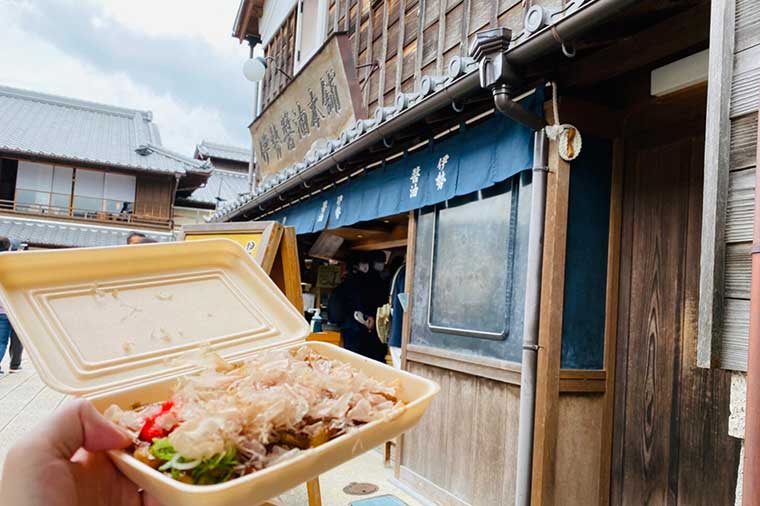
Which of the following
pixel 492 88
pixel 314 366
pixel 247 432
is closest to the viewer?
pixel 247 432

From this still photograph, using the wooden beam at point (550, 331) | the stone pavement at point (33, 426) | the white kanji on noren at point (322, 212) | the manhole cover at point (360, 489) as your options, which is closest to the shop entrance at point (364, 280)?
the white kanji on noren at point (322, 212)

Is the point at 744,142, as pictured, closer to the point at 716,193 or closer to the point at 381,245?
the point at 716,193

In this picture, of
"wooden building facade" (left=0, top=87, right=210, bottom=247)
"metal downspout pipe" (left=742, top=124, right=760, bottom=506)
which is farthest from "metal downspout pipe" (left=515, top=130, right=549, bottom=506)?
"wooden building facade" (left=0, top=87, right=210, bottom=247)

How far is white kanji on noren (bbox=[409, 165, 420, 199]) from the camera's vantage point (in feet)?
18.2

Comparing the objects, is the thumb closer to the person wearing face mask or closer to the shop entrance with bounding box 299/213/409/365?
the shop entrance with bounding box 299/213/409/365

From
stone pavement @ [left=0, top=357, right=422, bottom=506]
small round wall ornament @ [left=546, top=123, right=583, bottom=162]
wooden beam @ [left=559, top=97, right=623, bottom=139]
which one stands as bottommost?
stone pavement @ [left=0, top=357, right=422, bottom=506]

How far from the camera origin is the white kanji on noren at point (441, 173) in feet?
16.6

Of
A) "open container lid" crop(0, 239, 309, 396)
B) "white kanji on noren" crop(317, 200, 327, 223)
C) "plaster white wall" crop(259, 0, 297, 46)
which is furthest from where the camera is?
"plaster white wall" crop(259, 0, 297, 46)

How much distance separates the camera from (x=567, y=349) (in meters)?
3.94

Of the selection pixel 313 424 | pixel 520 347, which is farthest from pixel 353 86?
pixel 313 424

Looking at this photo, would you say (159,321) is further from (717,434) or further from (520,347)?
(717,434)

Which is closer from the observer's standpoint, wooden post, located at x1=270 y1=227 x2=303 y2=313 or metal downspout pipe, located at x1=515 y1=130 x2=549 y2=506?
metal downspout pipe, located at x1=515 y1=130 x2=549 y2=506

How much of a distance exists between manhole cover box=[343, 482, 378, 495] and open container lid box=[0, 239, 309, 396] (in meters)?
3.98

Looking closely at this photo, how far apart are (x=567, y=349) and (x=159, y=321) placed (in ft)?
10.3
